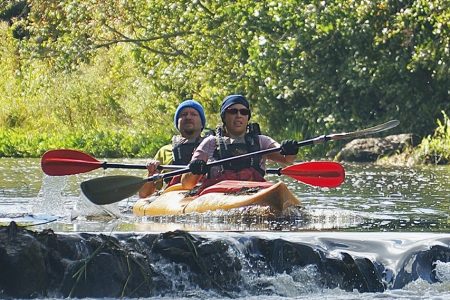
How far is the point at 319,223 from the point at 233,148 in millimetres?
1066

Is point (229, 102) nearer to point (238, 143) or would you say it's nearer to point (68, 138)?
point (238, 143)

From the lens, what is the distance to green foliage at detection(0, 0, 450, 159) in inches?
816

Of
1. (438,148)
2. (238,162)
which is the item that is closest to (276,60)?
(438,148)

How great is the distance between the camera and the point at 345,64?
21.5m

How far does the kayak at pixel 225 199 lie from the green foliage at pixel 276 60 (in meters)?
9.98

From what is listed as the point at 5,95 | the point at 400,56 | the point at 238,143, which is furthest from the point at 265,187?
the point at 5,95

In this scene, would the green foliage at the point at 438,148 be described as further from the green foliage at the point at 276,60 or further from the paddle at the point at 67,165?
the paddle at the point at 67,165

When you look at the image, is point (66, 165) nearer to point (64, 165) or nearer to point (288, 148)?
point (64, 165)

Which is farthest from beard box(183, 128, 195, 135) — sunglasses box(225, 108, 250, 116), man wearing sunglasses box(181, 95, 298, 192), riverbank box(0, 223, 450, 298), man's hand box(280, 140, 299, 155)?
riverbank box(0, 223, 450, 298)

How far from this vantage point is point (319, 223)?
9836mm

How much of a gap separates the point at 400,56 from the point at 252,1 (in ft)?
9.97

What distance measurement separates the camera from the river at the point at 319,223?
7.86 m

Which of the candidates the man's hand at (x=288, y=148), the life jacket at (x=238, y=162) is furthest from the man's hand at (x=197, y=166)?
the man's hand at (x=288, y=148)

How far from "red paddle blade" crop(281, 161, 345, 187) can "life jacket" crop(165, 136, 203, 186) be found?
0.95 metres
